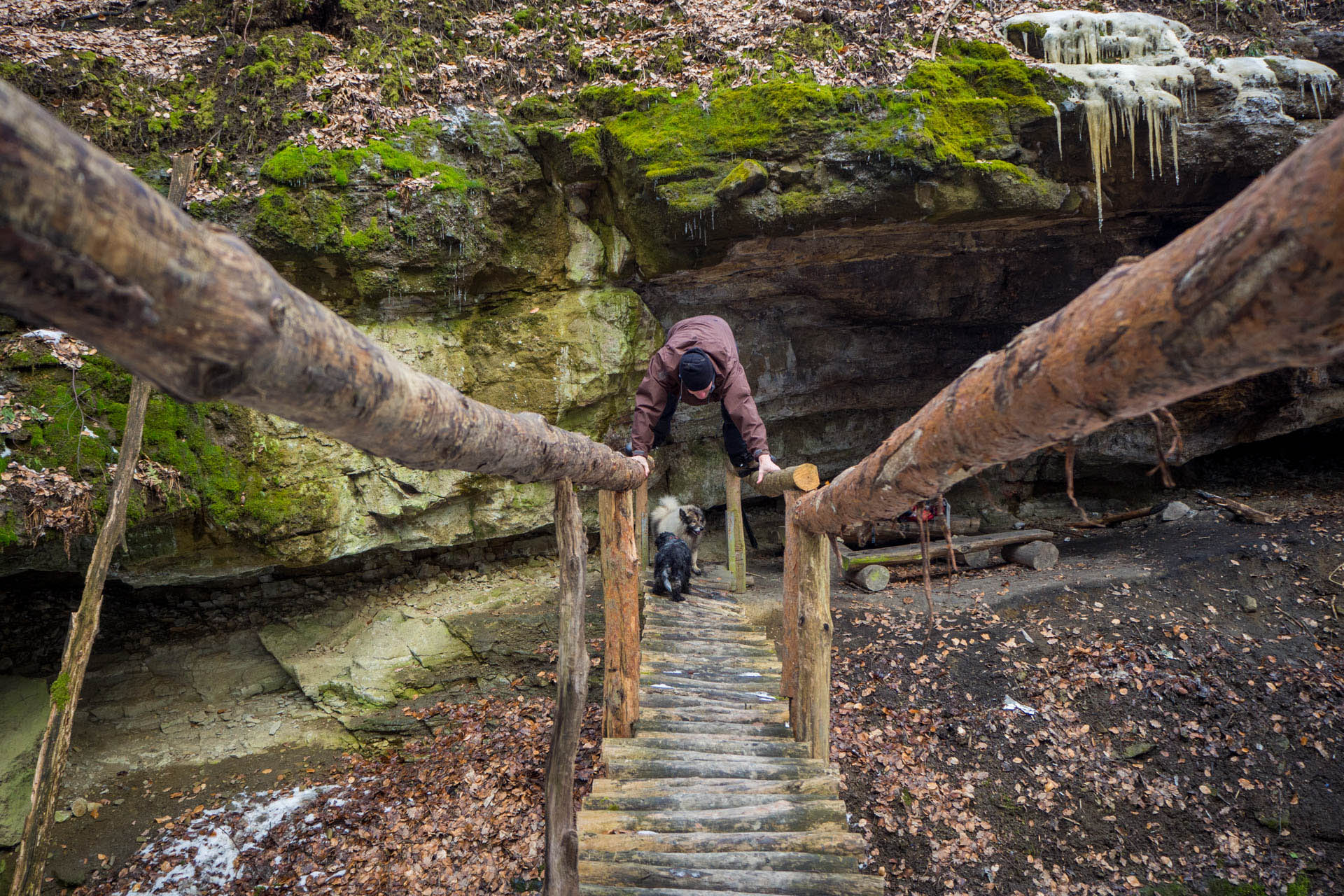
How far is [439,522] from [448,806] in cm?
370

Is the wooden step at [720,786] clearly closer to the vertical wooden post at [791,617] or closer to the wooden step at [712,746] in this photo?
the wooden step at [712,746]

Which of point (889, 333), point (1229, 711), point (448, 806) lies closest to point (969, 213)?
point (889, 333)

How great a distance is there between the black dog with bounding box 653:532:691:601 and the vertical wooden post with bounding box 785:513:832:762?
2.46 m

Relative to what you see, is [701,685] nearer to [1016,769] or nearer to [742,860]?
[742,860]

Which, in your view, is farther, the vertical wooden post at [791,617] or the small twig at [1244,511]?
the small twig at [1244,511]

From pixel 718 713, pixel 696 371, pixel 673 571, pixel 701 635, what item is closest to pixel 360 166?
pixel 696 371

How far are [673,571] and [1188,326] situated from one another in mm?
5836

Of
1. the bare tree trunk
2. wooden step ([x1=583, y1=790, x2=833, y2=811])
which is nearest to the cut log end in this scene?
wooden step ([x1=583, y1=790, x2=833, y2=811])

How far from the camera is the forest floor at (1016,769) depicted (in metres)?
5.30

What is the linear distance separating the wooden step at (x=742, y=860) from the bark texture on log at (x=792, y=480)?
2.18m

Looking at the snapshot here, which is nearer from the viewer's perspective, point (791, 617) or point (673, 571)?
point (791, 617)

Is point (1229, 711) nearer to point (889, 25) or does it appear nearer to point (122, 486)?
point (889, 25)

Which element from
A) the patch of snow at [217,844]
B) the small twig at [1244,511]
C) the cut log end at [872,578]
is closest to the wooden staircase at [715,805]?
the patch of snow at [217,844]

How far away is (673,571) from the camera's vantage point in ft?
21.9
